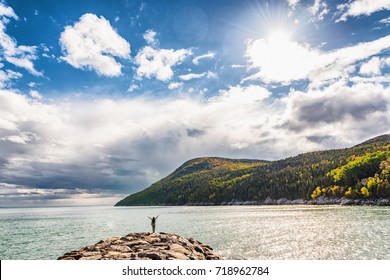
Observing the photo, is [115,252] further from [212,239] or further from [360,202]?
[360,202]

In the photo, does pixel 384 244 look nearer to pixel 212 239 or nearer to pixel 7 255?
pixel 212 239

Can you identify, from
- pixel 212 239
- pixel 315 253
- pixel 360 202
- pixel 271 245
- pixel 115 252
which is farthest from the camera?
pixel 360 202

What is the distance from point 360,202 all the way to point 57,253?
17906 centimetres

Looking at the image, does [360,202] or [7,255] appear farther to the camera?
[360,202]

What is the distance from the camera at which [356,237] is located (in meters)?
52.4
